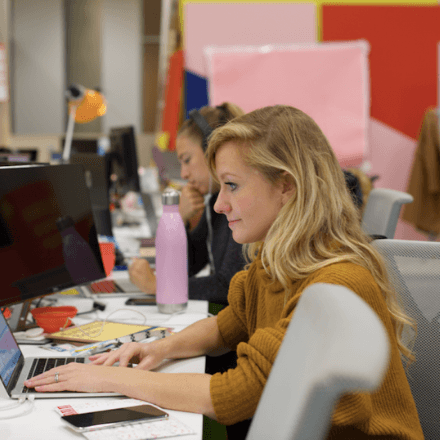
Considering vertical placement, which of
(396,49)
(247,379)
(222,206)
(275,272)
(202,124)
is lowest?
(247,379)

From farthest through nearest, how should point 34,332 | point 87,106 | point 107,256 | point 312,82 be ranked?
point 312,82
point 87,106
point 107,256
point 34,332

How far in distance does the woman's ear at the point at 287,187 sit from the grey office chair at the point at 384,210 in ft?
2.13

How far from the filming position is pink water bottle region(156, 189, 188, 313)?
54.1 inches

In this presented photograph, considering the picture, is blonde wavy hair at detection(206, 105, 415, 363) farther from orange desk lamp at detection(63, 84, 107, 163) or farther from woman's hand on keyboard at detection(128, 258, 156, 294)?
orange desk lamp at detection(63, 84, 107, 163)

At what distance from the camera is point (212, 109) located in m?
1.86

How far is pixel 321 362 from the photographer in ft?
1.13

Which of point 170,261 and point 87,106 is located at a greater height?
point 87,106

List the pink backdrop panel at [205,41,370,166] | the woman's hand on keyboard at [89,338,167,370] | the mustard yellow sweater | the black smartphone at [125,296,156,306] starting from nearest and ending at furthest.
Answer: the mustard yellow sweater < the woman's hand on keyboard at [89,338,167,370] < the black smartphone at [125,296,156,306] < the pink backdrop panel at [205,41,370,166]

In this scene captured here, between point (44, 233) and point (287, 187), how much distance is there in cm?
70

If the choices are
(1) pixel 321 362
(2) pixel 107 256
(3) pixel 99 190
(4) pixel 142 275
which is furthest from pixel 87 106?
(1) pixel 321 362

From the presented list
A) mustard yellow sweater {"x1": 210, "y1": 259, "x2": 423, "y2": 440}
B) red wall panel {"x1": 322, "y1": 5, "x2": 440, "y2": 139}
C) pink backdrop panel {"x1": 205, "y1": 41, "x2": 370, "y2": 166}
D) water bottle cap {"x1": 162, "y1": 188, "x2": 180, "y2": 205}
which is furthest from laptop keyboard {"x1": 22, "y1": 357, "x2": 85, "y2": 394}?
red wall panel {"x1": 322, "y1": 5, "x2": 440, "y2": 139}

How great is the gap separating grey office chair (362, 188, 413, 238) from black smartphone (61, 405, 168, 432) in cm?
96

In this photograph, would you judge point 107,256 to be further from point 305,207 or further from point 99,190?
point 305,207

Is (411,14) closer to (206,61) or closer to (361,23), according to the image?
(361,23)
